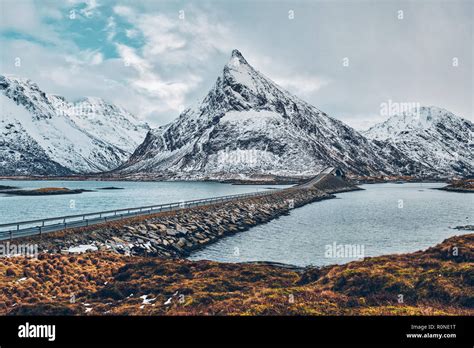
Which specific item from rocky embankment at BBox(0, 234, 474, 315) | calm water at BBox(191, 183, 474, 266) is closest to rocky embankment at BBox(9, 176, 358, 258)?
calm water at BBox(191, 183, 474, 266)

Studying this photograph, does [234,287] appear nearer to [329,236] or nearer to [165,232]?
[165,232]

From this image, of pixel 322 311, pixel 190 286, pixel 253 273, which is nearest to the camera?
pixel 322 311

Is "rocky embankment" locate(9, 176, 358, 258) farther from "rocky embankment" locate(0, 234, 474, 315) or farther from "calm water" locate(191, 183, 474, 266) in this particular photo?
"rocky embankment" locate(0, 234, 474, 315)

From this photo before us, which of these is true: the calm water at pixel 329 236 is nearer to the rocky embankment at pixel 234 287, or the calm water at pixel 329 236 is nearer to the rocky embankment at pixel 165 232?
the rocky embankment at pixel 165 232

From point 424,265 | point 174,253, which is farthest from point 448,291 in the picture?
point 174,253
